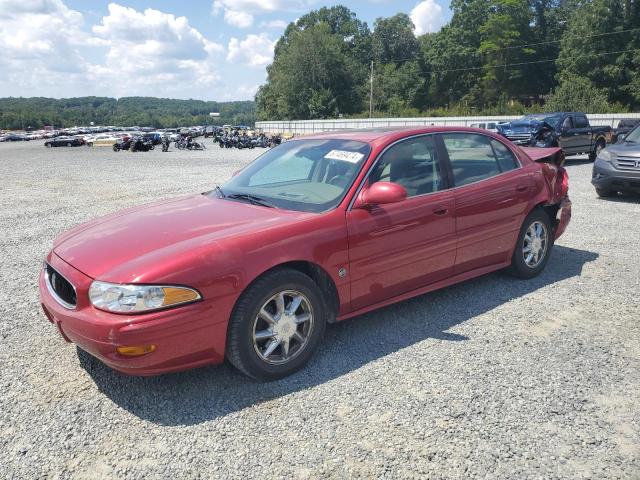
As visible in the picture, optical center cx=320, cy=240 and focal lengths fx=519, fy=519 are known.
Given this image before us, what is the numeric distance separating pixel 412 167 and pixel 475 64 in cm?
7273

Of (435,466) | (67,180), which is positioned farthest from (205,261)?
(67,180)

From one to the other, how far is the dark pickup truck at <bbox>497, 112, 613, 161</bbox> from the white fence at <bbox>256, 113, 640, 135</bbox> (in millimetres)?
2123

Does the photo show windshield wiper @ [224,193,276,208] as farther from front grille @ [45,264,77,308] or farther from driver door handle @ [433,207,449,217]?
front grille @ [45,264,77,308]

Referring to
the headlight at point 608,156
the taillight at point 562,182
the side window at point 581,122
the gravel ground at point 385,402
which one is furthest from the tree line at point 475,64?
the gravel ground at point 385,402

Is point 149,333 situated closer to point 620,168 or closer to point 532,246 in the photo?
point 532,246

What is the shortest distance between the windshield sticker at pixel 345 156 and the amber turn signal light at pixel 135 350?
1989 mm

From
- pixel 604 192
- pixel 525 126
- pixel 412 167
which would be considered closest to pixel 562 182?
pixel 412 167

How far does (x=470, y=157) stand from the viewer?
459cm

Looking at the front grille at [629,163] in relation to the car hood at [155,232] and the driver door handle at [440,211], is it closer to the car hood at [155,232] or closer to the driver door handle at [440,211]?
the driver door handle at [440,211]

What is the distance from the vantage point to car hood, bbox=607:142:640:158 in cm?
902

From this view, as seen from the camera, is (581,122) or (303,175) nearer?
(303,175)

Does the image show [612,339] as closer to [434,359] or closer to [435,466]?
[434,359]

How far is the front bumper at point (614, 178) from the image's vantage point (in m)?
9.11

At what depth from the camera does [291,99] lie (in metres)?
77.3
